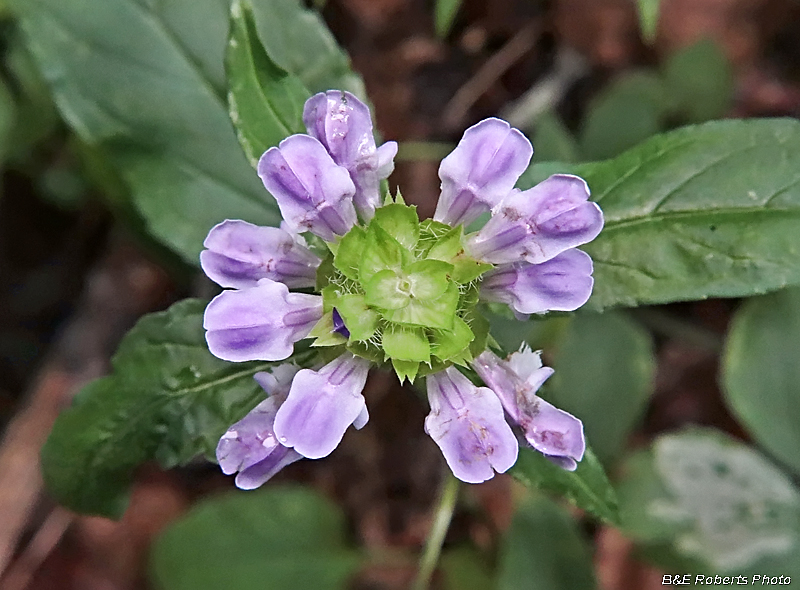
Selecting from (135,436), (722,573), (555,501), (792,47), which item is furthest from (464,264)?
(792,47)

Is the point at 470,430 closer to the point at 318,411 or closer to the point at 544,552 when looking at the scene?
the point at 318,411

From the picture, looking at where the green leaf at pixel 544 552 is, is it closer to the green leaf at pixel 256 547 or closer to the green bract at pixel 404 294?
the green leaf at pixel 256 547

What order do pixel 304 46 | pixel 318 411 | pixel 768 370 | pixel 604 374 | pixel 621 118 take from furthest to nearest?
pixel 621 118 → pixel 604 374 → pixel 768 370 → pixel 304 46 → pixel 318 411

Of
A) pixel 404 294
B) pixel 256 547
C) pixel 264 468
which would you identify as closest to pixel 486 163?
pixel 404 294

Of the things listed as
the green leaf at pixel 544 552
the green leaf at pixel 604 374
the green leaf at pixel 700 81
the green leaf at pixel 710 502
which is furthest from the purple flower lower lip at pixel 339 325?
the green leaf at pixel 700 81

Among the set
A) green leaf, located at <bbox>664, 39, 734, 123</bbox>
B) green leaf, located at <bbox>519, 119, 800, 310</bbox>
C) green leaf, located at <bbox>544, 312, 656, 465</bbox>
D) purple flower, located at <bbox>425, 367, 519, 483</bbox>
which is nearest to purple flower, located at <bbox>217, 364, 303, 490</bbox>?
purple flower, located at <bbox>425, 367, 519, 483</bbox>

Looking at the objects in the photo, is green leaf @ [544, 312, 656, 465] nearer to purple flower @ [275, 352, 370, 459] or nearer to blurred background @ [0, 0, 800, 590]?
blurred background @ [0, 0, 800, 590]
